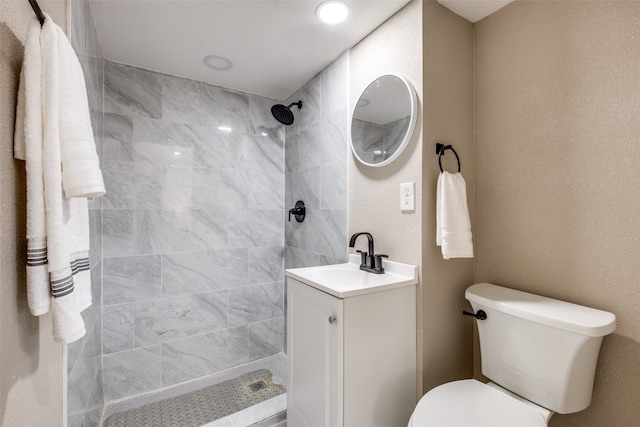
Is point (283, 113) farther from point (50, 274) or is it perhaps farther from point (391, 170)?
point (50, 274)

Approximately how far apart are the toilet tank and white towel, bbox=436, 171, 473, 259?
23 centimetres

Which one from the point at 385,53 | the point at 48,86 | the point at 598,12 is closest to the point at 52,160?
the point at 48,86

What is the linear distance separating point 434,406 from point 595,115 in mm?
1267

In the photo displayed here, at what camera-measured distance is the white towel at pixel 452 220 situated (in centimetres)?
120

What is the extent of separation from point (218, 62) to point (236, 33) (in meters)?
0.36

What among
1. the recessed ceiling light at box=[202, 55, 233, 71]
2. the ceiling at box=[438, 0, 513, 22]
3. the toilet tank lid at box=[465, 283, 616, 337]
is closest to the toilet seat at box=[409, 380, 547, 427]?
the toilet tank lid at box=[465, 283, 616, 337]

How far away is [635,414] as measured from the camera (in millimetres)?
979

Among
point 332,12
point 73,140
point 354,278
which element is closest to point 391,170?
point 354,278

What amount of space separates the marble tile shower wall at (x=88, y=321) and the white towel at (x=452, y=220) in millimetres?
1482

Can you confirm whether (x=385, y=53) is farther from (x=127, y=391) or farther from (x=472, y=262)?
(x=127, y=391)

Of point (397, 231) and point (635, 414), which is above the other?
point (397, 231)

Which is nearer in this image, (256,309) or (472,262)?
(472,262)

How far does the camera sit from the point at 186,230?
202 centimetres

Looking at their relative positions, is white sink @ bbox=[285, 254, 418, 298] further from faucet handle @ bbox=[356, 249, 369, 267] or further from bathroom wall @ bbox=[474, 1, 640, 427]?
bathroom wall @ bbox=[474, 1, 640, 427]
